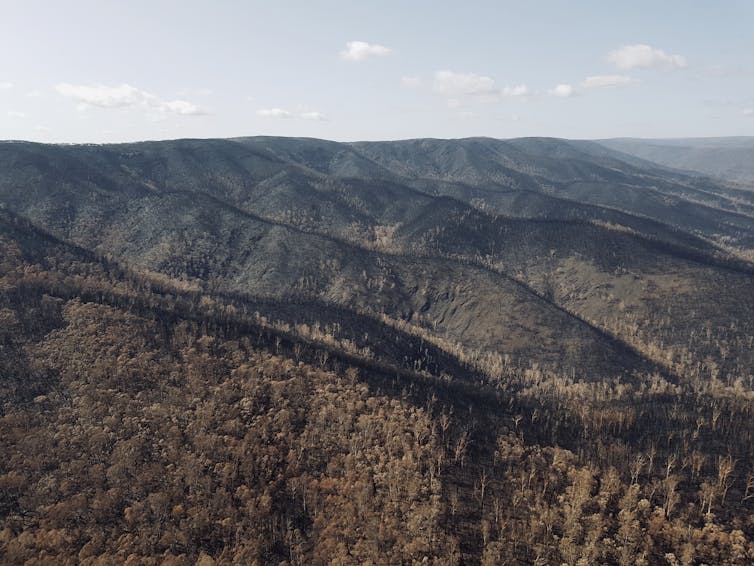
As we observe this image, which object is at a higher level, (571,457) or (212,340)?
(212,340)

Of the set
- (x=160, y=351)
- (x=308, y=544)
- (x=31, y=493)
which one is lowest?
(x=308, y=544)

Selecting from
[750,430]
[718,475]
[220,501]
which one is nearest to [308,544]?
[220,501]

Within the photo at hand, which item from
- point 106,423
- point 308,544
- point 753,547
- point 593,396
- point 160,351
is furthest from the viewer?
point 593,396

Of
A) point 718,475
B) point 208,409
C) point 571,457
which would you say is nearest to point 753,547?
point 718,475

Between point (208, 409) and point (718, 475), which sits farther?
point (208, 409)

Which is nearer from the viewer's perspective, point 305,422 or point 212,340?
point 305,422

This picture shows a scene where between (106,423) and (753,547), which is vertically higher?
(106,423)

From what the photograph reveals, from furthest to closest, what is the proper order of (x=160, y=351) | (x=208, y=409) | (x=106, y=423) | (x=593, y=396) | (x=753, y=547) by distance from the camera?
(x=593, y=396), (x=160, y=351), (x=208, y=409), (x=106, y=423), (x=753, y=547)

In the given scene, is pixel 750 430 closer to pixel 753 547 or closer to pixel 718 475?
pixel 718 475

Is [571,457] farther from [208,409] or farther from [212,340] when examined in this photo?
[212,340]
